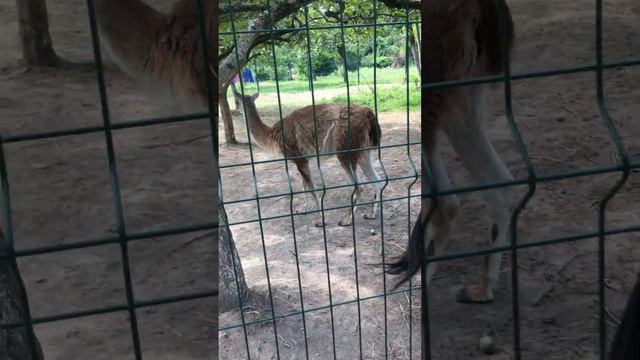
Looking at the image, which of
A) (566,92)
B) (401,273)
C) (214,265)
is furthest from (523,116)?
(401,273)

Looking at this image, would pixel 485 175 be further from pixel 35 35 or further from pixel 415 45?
pixel 415 45

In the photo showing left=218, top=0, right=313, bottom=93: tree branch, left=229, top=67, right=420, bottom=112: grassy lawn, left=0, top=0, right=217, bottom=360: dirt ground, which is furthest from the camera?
left=229, top=67, right=420, bottom=112: grassy lawn

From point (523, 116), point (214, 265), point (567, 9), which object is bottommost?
point (214, 265)

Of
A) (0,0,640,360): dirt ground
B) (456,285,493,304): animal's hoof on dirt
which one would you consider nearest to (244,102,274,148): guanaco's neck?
(0,0,640,360): dirt ground

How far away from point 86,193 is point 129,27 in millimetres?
1100

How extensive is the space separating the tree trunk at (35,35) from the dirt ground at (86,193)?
0.09ft

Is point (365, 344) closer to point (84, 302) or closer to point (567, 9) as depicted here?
point (84, 302)

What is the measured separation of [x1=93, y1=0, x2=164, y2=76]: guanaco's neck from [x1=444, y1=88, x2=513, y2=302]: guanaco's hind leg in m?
1.30

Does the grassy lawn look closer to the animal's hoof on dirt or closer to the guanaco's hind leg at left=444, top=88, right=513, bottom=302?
the guanaco's hind leg at left=444, top=88, right=513, bottom=302

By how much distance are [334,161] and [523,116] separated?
25.0ft

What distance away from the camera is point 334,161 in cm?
960

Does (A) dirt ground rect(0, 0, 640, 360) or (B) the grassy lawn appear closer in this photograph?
(A) dirt ground rect(0, 0, 640, 360)

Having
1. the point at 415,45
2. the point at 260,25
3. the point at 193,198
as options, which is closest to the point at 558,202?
the point at 193,198

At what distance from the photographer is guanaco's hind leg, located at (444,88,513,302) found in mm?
2004
